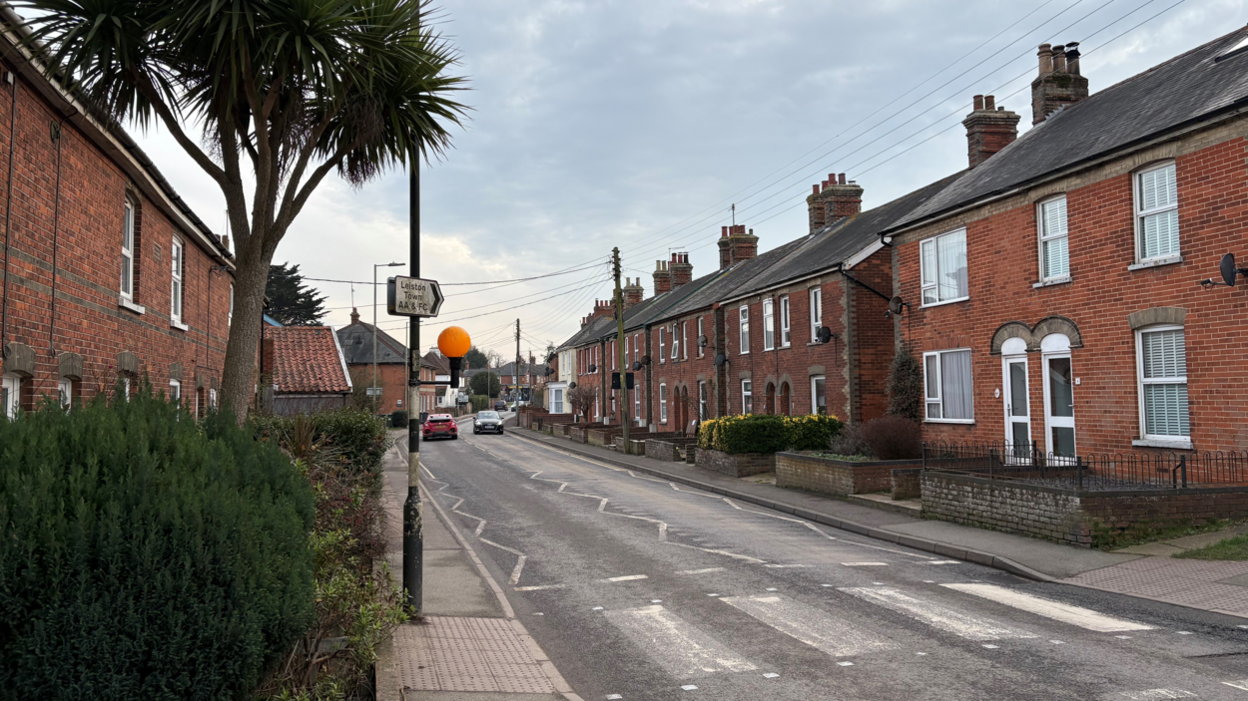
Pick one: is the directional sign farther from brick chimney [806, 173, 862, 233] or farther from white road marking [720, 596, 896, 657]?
brick chimney [806, 173, 862, 233]

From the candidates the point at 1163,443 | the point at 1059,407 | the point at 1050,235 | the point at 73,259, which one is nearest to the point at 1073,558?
the point at 1163,443

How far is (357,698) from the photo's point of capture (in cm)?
552

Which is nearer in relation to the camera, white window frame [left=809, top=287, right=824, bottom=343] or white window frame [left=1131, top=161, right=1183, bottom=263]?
white window frame [left=1131, top=161, right=1183, bottom=263]

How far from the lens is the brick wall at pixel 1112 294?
12.8m

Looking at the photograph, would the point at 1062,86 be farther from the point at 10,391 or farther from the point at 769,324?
the point at 10,391

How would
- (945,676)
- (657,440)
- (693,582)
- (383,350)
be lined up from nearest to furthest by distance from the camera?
(945,676) < (693,582) < (657,440) < (383,350)

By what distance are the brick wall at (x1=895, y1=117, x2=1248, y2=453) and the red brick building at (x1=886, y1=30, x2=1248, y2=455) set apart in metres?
0.03

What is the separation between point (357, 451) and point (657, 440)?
17.0 meters

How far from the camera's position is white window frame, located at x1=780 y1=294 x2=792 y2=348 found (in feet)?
90.1

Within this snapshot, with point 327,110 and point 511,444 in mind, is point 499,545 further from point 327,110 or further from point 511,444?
point 511,444

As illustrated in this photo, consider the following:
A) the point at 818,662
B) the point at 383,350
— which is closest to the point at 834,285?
the point at 818,662

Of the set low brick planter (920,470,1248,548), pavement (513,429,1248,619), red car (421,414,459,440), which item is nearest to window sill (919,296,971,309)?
pavement (513,429,1248,619)

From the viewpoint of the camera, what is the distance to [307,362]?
1160 inches

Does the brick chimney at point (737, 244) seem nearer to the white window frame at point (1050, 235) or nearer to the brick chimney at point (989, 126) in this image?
the brick chimney at point (989, 126)
